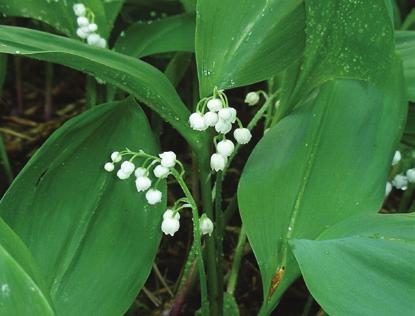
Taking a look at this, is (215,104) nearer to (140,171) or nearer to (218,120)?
(218,120)

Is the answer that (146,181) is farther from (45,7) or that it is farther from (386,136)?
(45,7)

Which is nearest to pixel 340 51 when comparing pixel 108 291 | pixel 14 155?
pixel 108 291

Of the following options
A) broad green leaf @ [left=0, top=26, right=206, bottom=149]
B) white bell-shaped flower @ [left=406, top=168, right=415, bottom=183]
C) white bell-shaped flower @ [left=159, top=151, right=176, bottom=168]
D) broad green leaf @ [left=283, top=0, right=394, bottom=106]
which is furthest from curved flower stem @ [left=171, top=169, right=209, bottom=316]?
white bell-shaped flower @ [left=406, top=168, right=415, bottom=183]

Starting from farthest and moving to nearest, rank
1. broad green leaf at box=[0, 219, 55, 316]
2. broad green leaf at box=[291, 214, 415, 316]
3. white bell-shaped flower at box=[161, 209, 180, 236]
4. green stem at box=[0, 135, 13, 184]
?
Result: 1. green stem at box=[0, 135, 13, 184]
2. white bell-shaped flower at box=[161, 209, 180, 236]
3. broad green leaf at box=[291, 214, 415, 316]
4. broad green leaf at box=[0, 219, 55, 316]

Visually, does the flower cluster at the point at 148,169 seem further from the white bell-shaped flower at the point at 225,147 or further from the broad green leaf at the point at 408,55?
the broad green leaf at the point at 408,55

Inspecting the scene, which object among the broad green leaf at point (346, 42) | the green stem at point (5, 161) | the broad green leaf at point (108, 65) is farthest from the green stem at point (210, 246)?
the green stem at point (5, 161)

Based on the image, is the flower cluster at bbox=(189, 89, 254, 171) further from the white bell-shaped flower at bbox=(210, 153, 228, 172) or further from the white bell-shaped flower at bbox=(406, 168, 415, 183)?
the white bell-shaped flower at bbox=(406, 168, 415, 183)
